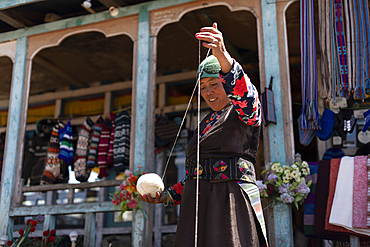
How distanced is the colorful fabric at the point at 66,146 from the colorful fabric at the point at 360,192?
177 inches

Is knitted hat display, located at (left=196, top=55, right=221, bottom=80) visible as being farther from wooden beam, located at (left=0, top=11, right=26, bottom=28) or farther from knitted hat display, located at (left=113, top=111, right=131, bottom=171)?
wooden beam, located at (left=0, top=11, right=26, bottom=28)

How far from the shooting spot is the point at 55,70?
24.2ft

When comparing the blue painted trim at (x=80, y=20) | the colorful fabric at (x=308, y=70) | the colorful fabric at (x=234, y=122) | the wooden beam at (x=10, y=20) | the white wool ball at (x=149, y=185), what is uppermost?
the wooden beam at (x=10, y=20)

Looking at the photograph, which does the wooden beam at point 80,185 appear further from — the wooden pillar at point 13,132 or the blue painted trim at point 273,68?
the blue painted trim at point 273,68

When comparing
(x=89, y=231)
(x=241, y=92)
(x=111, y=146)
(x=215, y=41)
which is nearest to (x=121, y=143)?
(x=111, y=146)

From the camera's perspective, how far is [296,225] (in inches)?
313

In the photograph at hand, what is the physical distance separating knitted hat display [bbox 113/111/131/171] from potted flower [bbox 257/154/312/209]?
2.83m

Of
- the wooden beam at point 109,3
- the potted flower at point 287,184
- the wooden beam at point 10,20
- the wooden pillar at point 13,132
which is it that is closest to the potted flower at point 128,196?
the potted flower at point 287,184

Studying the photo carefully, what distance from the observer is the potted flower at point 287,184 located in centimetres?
376

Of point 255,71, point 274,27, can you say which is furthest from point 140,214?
point 255,71

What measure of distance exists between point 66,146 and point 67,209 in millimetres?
2041

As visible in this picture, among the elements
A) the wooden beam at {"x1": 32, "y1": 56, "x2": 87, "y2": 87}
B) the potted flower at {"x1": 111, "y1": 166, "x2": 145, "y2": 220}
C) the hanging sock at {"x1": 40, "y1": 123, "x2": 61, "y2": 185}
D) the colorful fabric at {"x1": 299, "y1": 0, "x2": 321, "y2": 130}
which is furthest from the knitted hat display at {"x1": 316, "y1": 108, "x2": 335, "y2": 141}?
the wooden beam at {"x1": 32, "y1": 56, "x2": 87, "y2": 87}

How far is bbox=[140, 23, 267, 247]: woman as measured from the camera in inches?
84.9

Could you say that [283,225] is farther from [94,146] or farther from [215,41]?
[94,146]
